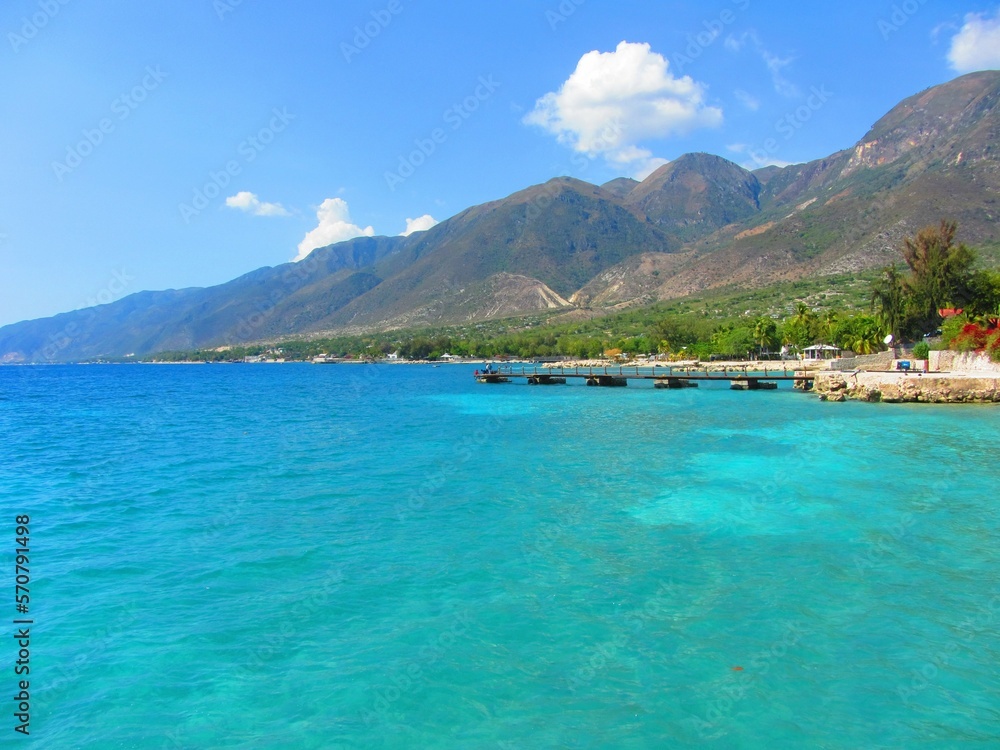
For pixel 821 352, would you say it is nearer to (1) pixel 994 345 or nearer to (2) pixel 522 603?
(1) pixel 994 345

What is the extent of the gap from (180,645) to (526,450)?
780 inches

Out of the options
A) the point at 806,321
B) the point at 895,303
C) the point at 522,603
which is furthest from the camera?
the point at 806,321

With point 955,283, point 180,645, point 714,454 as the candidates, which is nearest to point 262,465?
point 180,645

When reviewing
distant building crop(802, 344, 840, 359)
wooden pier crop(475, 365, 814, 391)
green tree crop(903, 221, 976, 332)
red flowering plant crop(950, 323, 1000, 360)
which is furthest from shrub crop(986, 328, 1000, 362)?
distant building crop(802, 344, 840, 359)

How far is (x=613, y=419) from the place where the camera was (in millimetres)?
40281

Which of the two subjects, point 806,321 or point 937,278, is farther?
point 806,321

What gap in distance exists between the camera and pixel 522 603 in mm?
10938

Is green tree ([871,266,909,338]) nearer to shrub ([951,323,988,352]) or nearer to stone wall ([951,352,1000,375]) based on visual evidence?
stone wall ([951,352,1000,375])

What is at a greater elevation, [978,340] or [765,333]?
A: [765,333]

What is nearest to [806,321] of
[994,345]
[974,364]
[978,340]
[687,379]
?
[687,379]

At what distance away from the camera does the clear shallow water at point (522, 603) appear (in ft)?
25.3

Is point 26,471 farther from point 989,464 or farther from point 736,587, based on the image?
point 989,464

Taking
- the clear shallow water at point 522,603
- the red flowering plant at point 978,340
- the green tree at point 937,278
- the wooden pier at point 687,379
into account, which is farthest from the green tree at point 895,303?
the clear shallow water at point 522,603

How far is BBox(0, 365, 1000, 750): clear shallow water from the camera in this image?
7.72 meters
